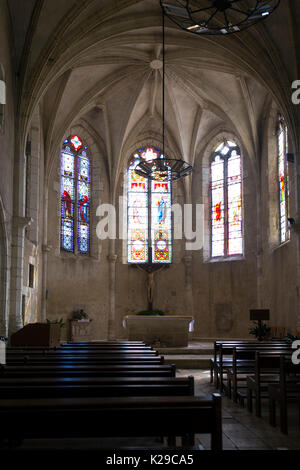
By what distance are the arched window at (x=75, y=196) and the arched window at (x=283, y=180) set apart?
8.13 meters

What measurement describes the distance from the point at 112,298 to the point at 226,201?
636 cm

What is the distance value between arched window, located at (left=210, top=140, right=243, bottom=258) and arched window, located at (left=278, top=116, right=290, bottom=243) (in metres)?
2.71

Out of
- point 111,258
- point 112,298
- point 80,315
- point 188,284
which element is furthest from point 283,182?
point 80,315

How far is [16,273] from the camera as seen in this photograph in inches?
571

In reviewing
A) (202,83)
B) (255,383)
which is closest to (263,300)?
(202,83)

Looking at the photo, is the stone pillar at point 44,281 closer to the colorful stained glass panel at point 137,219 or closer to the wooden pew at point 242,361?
the colorful stained glass panel at point 137,219

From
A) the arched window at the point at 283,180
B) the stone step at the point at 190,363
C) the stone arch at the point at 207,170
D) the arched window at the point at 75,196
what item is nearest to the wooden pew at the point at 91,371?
the stone step at the point at 190,363

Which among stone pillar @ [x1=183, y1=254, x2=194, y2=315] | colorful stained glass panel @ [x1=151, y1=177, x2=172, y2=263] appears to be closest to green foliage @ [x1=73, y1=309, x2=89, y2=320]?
colorful stained glass panel @ [x1=151, y1=177, x2=172, y2=263]

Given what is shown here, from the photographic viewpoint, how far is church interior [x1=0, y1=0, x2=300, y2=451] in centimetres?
1453

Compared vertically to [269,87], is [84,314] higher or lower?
lower

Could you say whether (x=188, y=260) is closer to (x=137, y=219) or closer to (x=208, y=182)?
(x=137, y=219)

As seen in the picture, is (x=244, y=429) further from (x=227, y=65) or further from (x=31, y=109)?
(x=227, y=65)

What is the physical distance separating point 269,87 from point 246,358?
9.86 m
